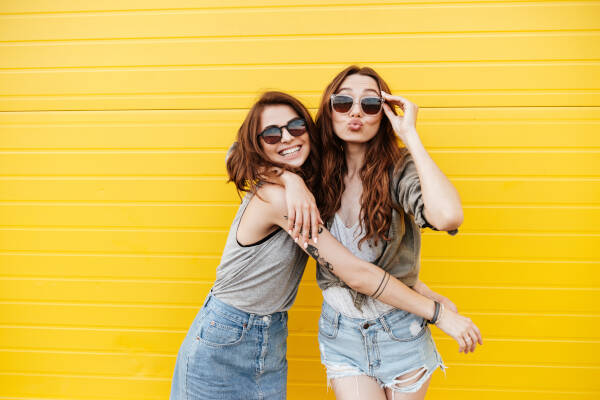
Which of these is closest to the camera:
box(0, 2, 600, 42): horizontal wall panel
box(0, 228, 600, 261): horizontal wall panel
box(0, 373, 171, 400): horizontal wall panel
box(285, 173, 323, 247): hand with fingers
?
box(285, 173, 323, 247): hand with fingers

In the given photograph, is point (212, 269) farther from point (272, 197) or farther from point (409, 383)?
point (409, 383)

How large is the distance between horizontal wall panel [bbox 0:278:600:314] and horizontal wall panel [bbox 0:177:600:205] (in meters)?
0.67

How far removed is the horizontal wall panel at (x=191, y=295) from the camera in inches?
110

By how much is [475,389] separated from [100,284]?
3.06 metres

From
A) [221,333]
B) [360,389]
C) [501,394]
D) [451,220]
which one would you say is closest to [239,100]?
[221,333]

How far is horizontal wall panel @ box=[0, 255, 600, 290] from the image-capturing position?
2785 millimetres

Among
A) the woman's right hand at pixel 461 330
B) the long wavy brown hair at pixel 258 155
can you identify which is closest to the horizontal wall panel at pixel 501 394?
the woman's right hand at pixel 461 330

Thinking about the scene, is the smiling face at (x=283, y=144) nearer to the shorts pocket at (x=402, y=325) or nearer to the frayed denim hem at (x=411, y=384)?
the shorts pocket at (x=402, y=325)

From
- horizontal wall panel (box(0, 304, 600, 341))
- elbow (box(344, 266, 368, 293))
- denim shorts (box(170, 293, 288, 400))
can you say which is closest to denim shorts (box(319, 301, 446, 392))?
elbow (box(344, 266, 368, 293))

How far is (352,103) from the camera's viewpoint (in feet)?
6.29

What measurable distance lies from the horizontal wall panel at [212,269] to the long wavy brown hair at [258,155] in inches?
42.6

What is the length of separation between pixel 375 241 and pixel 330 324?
19.6 inches

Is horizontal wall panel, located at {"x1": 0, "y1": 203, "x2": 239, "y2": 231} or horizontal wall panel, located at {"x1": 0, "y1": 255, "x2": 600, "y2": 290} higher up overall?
horizontal wall panel, located at {"x1": 0, "y1": 203, "x2": 239, "y2": 231}

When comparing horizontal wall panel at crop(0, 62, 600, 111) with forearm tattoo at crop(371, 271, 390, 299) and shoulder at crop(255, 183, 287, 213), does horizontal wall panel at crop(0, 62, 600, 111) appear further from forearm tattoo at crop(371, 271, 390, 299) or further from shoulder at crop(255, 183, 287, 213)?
forearm tattoo at crop(371, 271, 390, 299)
